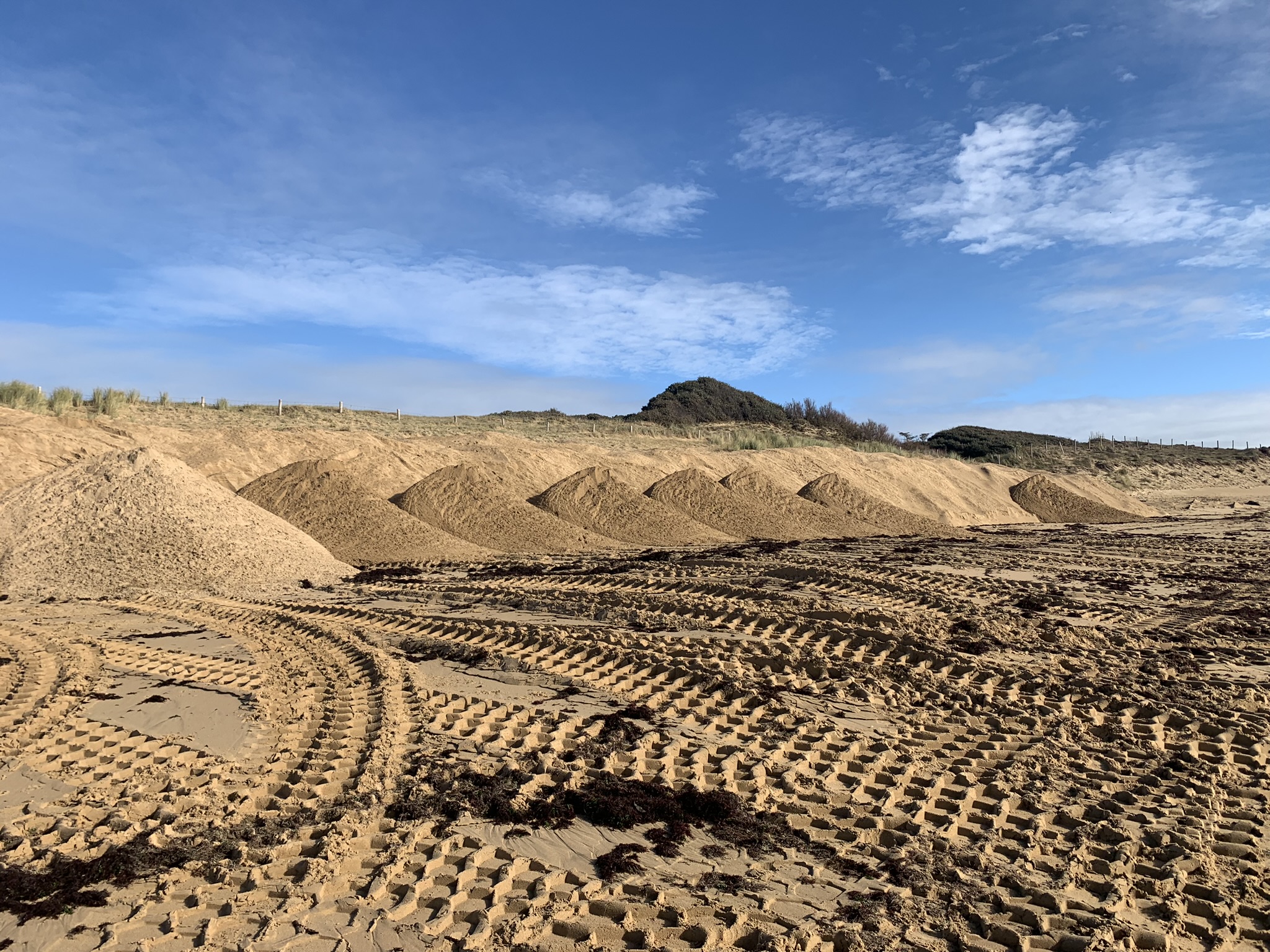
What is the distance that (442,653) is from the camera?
25.8 ft

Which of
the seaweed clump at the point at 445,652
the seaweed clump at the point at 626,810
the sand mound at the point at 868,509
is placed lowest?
the seaweed clump at the point at 626,810

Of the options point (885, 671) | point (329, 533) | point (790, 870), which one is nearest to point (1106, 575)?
point (885, 671)

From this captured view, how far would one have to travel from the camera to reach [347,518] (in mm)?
18391

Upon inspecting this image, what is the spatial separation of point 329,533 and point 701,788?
15145mm

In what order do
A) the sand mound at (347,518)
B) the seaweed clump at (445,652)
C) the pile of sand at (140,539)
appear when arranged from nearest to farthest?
the seaweed clump at (445,652) < the pile of sand at (140,539) < the sand mound at (347,518)

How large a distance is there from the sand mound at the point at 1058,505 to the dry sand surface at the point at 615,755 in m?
20.1

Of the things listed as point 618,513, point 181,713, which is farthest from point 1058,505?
point 181,713

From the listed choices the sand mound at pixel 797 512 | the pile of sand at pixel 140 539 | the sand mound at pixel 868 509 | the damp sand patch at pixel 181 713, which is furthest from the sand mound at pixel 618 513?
the damp sand patch at pixel 181 713

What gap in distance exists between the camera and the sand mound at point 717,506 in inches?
891

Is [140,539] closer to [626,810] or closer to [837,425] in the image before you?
[626,810]

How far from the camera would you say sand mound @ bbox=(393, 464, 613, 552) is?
19250mm

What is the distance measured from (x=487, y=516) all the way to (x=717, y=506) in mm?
7290

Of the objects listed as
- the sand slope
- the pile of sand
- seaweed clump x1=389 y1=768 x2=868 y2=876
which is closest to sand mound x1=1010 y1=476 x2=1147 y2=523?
the sand slope

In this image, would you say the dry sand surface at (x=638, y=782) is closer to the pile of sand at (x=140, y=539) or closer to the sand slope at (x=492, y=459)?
the pile of sand at (x=140, y=539)
